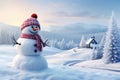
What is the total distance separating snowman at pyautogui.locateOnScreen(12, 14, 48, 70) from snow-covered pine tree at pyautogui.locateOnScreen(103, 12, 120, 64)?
17187 mm

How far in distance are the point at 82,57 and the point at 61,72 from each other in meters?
32.2

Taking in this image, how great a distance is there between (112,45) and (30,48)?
18.7m

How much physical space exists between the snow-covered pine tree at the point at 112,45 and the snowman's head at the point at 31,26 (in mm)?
17681

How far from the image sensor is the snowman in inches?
728

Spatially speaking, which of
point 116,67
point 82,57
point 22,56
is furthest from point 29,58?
point 82,57

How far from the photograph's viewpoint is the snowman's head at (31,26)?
18.8 m

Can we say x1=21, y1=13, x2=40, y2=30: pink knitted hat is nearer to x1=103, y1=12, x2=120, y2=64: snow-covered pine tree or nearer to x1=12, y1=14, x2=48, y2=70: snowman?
x1=12, y1=14, x2=48, y2=70: snowman

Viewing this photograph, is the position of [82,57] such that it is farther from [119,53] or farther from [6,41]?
[6,41]

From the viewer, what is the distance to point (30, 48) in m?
18.5

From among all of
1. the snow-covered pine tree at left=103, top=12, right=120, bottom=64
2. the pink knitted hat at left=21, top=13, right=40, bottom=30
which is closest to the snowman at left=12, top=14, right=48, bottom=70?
the pink knitted hat at left=21, top=13, right=40, bottom=30

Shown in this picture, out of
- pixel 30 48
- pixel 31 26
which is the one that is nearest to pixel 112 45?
pixel 31 26

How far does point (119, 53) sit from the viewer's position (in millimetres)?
34906

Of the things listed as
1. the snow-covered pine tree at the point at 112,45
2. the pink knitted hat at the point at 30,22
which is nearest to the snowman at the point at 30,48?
the pink knitted hat at the point at 30,22

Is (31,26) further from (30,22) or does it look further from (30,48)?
(30,48)
